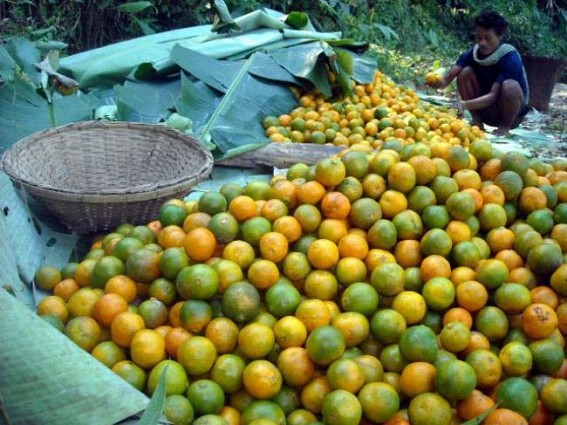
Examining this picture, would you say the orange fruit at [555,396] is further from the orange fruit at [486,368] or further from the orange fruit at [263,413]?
the orange fruit at [263,413]

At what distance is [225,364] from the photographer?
5.16 feet

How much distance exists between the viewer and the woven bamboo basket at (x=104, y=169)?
7.75ft

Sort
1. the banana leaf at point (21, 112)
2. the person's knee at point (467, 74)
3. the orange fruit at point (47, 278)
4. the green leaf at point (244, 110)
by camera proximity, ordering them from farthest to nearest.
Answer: the person's knee at point (467, 74), the green leaf at point (244, 110), the banana leaf at point (21, 112), the orange fruit at point (47, 278)

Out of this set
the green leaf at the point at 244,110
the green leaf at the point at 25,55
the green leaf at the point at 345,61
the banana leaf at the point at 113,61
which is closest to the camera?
the green leaf at the point at 244,110

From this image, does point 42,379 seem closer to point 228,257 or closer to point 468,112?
point 228,257

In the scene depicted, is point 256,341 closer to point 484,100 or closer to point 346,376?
point 346,376

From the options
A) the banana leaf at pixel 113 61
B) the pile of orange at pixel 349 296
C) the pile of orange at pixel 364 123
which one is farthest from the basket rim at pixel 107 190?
the banana leaf at pixel 113 61

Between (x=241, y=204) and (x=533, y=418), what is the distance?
41.7 inches

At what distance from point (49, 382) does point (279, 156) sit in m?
2.27

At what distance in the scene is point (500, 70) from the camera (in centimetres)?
574

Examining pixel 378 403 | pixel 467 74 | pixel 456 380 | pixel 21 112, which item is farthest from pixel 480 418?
pixel 467 74

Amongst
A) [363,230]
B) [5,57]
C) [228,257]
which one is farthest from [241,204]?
[5,57]

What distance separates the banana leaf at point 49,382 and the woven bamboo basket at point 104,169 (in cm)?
101

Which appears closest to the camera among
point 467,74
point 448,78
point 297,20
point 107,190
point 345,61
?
point 107,190
